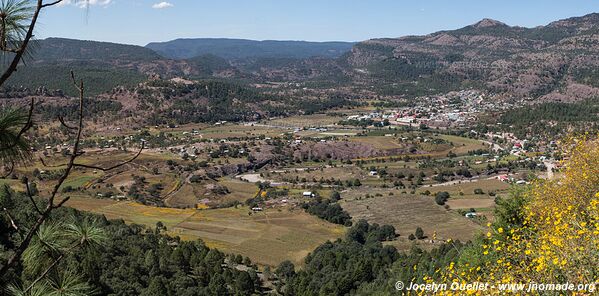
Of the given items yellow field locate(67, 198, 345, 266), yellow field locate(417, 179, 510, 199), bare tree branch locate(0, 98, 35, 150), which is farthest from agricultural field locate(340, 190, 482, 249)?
bare tree branch locate(0, 98, 35, 150)

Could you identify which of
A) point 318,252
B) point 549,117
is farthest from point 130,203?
point 549,117

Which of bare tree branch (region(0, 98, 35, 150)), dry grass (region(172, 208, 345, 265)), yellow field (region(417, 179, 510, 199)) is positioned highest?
bare tree branch (region(0, 98, 35, 150))

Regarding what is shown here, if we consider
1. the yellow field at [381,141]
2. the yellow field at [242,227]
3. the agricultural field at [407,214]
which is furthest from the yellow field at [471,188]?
the yellow field at [381,141]

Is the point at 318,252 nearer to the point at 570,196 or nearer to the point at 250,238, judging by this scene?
the point at 250,238

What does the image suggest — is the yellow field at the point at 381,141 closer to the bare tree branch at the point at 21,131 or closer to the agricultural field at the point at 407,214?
the agricultural field at the point at 407,214

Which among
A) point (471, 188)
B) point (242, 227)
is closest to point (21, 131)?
point (242, 227)

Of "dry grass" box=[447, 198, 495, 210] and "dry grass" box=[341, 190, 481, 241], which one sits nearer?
"dry grass" box=[341, 190, 481, 241]

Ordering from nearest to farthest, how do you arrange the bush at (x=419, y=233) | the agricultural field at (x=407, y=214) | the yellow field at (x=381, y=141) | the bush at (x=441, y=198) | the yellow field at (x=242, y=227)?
the yellow field at (x=242, y=227) → the bush at (x=419, y=233) → the agricultural field at (x=407, y=214) → the bush at (x=441, y=198) → the yellow field at (x=381, y=141)

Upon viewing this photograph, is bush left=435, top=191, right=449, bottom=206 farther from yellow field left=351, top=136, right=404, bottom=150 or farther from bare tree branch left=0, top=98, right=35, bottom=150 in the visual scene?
bare tree branch left=0, top=98, right=35, bottom=150

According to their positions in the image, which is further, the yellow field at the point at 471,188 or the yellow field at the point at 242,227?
the yellow field at the point at 471,188

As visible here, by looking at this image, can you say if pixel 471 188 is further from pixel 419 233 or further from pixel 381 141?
pixel 381 141

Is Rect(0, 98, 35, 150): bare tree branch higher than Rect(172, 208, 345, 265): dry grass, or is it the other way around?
Rect(0, 98, 35, 150): bare tree branch
